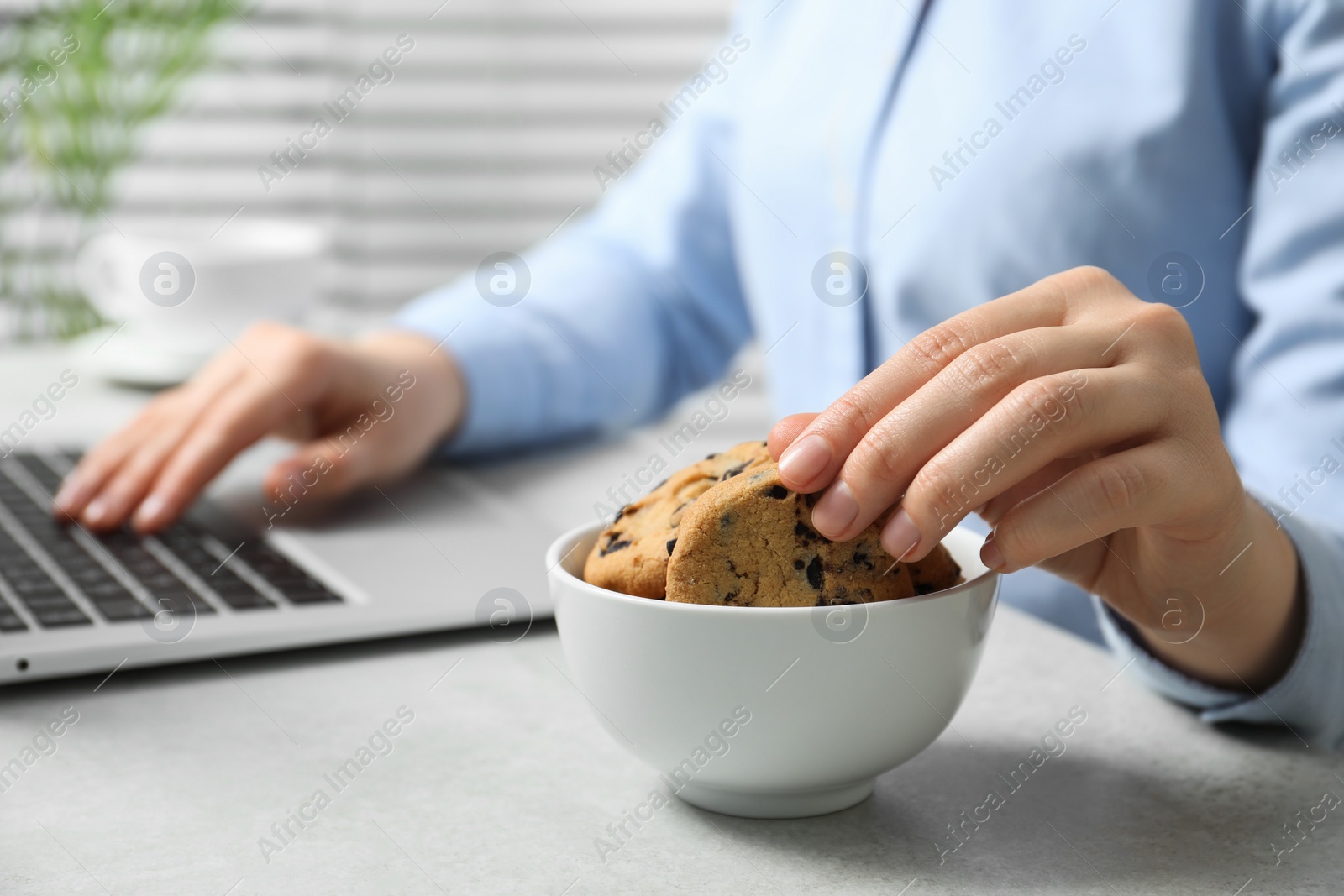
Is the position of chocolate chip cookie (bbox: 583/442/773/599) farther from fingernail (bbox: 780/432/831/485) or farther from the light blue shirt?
the light blue shirt

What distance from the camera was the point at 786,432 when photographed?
1.59 ft

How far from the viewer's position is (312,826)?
50cm

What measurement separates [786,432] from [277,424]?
612 mm

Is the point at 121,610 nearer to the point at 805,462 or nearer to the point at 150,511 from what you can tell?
the point at 150,511

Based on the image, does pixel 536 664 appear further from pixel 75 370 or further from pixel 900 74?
pixel 75 370

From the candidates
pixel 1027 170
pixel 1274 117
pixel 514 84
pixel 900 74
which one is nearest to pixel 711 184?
pixel 900 74

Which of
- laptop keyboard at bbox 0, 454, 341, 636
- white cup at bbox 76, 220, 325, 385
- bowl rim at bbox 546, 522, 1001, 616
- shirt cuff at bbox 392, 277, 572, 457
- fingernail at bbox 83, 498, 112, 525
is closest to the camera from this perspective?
bowl rim at bbox 546, 522, 1001, 616

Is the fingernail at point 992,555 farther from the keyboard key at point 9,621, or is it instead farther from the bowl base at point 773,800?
the keyboard key at point 9,621

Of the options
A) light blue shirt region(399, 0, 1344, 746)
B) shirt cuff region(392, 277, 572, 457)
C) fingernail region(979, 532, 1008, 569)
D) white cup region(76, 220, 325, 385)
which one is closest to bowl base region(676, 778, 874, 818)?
fingernail region(979, 532, 1008, 569)

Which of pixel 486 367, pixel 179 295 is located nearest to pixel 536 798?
pixel 486 367

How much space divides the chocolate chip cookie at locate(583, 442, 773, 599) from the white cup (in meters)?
0.90

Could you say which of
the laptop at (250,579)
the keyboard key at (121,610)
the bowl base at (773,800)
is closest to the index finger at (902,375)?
the bowl base at (773,800)

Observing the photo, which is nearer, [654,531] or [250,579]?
[654,531]

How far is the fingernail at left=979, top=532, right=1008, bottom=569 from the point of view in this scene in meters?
0.49
